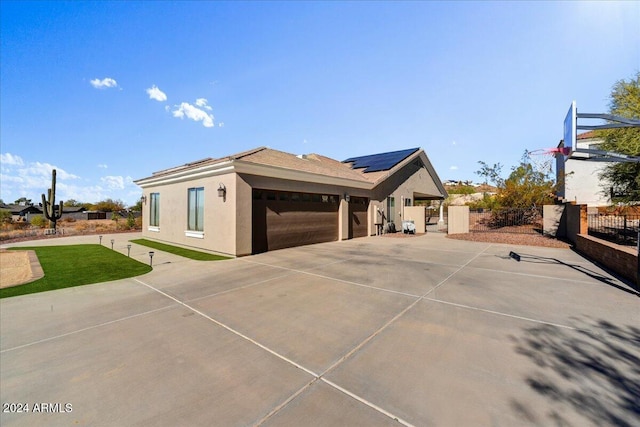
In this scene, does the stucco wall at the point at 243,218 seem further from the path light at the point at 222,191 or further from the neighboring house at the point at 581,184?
the neighboring house at the point at 581,184

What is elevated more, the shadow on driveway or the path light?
the path light

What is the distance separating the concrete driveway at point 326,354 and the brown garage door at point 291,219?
5134 mm

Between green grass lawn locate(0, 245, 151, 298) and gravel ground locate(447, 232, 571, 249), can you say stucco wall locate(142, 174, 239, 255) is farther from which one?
gravel ground locate(447, 232, 571, 249)

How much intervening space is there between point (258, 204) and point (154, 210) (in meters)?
9.49

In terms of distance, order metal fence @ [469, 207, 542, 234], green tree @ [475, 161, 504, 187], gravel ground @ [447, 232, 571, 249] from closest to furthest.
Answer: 1. gravel ground @ [447, 232, 571, 249]
2. metal fence @ [469, 207, 542, 234]
3. green tree @ [475, 161, 504, 187]

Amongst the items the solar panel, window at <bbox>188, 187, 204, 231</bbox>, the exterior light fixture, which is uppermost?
the solar panel

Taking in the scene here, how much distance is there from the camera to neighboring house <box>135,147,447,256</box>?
10297 mm

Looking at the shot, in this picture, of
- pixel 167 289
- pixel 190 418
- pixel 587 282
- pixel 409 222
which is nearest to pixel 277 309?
pixel 190 418

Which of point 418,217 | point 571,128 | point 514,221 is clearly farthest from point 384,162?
point 571,128

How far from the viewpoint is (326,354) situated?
323cm

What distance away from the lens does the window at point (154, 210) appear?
15.6 metres

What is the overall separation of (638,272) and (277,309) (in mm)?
8000

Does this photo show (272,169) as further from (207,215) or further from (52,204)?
(52,204)

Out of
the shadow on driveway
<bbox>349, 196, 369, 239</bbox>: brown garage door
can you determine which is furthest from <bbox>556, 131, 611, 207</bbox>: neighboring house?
the shadow on driveway
